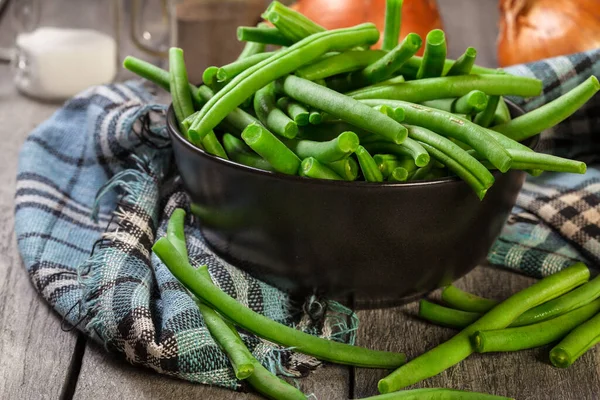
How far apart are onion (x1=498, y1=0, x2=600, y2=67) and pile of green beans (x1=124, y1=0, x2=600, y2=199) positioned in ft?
2.18

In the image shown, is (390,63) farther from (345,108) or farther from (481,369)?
(481,369)

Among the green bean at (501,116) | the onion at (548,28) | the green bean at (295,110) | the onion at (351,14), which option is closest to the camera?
the green bean at (295,110)

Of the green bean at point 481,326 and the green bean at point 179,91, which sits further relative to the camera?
the green bean at point 179,91

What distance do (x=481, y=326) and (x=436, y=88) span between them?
0.31 m

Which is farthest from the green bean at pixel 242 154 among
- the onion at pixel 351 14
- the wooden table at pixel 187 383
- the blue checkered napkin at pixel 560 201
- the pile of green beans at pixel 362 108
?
the onion at pixel 351 14

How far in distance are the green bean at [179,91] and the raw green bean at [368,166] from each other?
289mm

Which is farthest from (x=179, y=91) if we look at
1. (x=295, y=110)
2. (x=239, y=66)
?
(x=295, y=110)

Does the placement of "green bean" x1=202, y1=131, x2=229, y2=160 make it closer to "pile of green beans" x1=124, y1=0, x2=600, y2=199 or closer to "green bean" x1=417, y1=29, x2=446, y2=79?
"pile of green beans" x1=124, y1=0, x2=600, y2=199

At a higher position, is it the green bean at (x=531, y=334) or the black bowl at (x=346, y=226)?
the black bowl at (x=346, y=226)

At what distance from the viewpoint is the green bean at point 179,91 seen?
1.20m

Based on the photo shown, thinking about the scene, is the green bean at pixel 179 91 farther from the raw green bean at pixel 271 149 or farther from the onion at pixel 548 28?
the onion at pixel 548 28

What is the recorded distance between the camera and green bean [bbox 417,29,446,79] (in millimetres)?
1106

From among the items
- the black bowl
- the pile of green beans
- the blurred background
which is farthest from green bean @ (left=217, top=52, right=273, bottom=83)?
the blurred background

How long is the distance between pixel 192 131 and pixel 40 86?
37.9 inches
